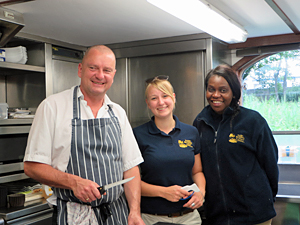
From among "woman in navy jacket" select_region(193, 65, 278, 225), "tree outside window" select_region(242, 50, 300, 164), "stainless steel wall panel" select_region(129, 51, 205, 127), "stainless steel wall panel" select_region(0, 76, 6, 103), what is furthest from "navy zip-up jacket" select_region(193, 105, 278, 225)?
"stainless steel wall panel" select_region(0, 76, 6, 103)

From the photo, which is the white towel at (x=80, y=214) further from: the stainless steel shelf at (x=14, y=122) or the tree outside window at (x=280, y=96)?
the tree outside window at (x=280, y=96)

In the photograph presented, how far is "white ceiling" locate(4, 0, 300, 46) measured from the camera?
206 cm

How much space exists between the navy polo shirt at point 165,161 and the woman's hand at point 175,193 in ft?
0.20

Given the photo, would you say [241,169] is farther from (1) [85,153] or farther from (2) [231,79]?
(1) [85,153]

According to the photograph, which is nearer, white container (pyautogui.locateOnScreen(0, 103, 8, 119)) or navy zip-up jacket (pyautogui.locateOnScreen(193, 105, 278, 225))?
navy zip-up jacket (pyautogui.locateOnScreen(193, 105, 278, 225))

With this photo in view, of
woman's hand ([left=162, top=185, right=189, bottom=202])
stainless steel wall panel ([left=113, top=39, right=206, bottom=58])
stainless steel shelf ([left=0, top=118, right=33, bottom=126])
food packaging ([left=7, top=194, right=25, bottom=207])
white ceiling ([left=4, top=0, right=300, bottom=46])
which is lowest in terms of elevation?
food packaging ([left=7, top=194, right=25, bottom=207])

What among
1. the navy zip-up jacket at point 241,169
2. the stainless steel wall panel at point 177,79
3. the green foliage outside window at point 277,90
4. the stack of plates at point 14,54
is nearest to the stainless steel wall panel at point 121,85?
the stainless steel wall panel at point 177,79

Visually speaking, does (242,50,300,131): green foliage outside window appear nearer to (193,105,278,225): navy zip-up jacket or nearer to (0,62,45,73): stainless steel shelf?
(193,105,278,225): navy zip-up jacket

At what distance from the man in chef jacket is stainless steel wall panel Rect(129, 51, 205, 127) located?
1.40m

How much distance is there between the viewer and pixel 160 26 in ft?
8.56

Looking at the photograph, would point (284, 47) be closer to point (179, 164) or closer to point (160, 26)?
point (160, 26)

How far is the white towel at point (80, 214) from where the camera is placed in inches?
59.8

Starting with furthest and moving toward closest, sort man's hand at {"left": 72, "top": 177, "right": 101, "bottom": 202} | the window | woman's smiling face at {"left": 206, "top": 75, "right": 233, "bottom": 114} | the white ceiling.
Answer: the window
the white ceiling
woman's smiling face at {"left": 206, "top": 75, "right": 233, "bottom": 114}
man's hand at {"left": 72, "top": 177, "right": 101, "bottom": 202}

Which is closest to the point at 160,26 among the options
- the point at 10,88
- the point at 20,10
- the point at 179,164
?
the point at 20,10
